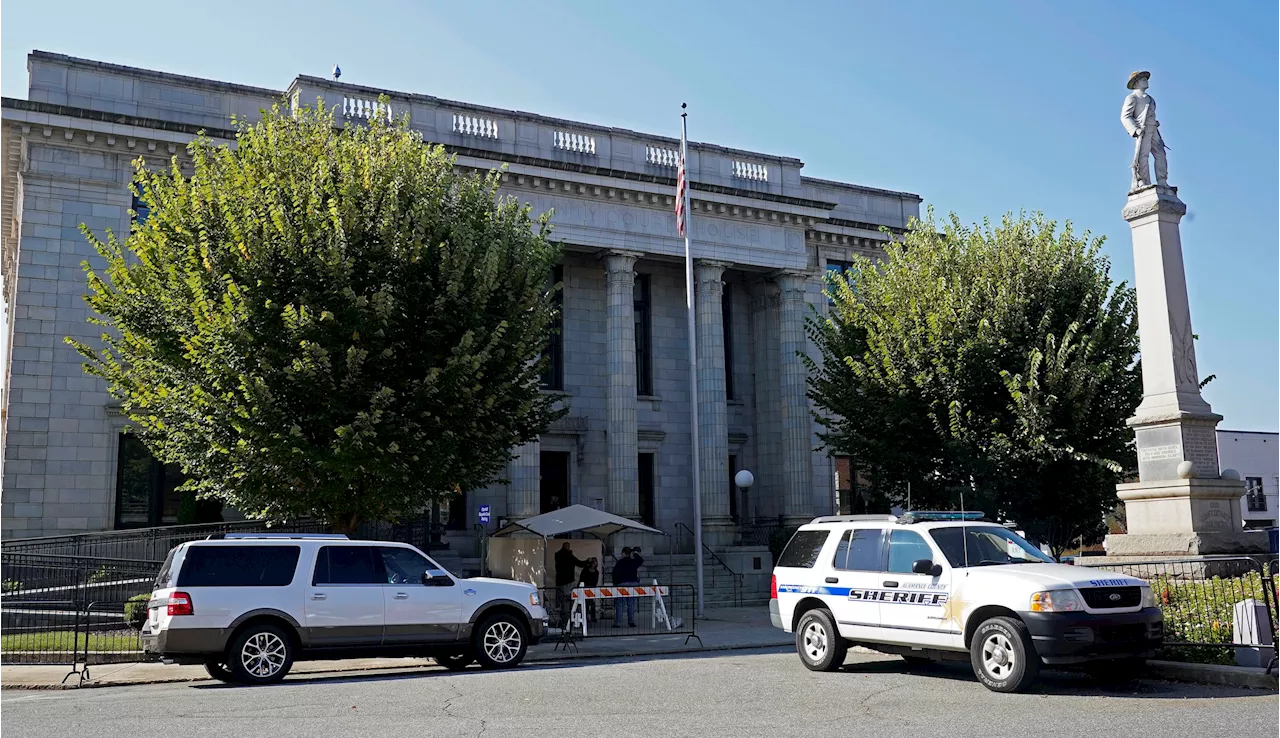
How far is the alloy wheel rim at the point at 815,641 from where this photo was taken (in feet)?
43.3

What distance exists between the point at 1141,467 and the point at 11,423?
77.7ft

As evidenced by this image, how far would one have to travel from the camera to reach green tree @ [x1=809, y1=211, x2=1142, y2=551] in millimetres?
23062

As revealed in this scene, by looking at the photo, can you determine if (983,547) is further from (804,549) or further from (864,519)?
(804,549)

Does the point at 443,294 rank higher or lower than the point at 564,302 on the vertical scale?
lower

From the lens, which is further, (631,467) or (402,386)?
(631,467)

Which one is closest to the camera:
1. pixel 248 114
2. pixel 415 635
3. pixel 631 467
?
pixel 415 635

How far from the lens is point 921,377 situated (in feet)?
78.5

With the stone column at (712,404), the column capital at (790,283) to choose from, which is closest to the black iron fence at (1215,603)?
the stone column at (712,404)

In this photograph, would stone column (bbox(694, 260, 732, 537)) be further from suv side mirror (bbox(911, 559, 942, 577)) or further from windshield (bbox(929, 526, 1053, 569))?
suv side mirror (bbox(911, 559, 942, 577))

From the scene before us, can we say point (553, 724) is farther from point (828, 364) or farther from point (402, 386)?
point (828, 364)

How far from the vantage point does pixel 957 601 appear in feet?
37.9

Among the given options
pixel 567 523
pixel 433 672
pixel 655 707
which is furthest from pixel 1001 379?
pixel 655 707

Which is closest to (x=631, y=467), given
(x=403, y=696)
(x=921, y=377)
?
(x=921, y=377)

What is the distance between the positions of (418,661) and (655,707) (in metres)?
6.74
